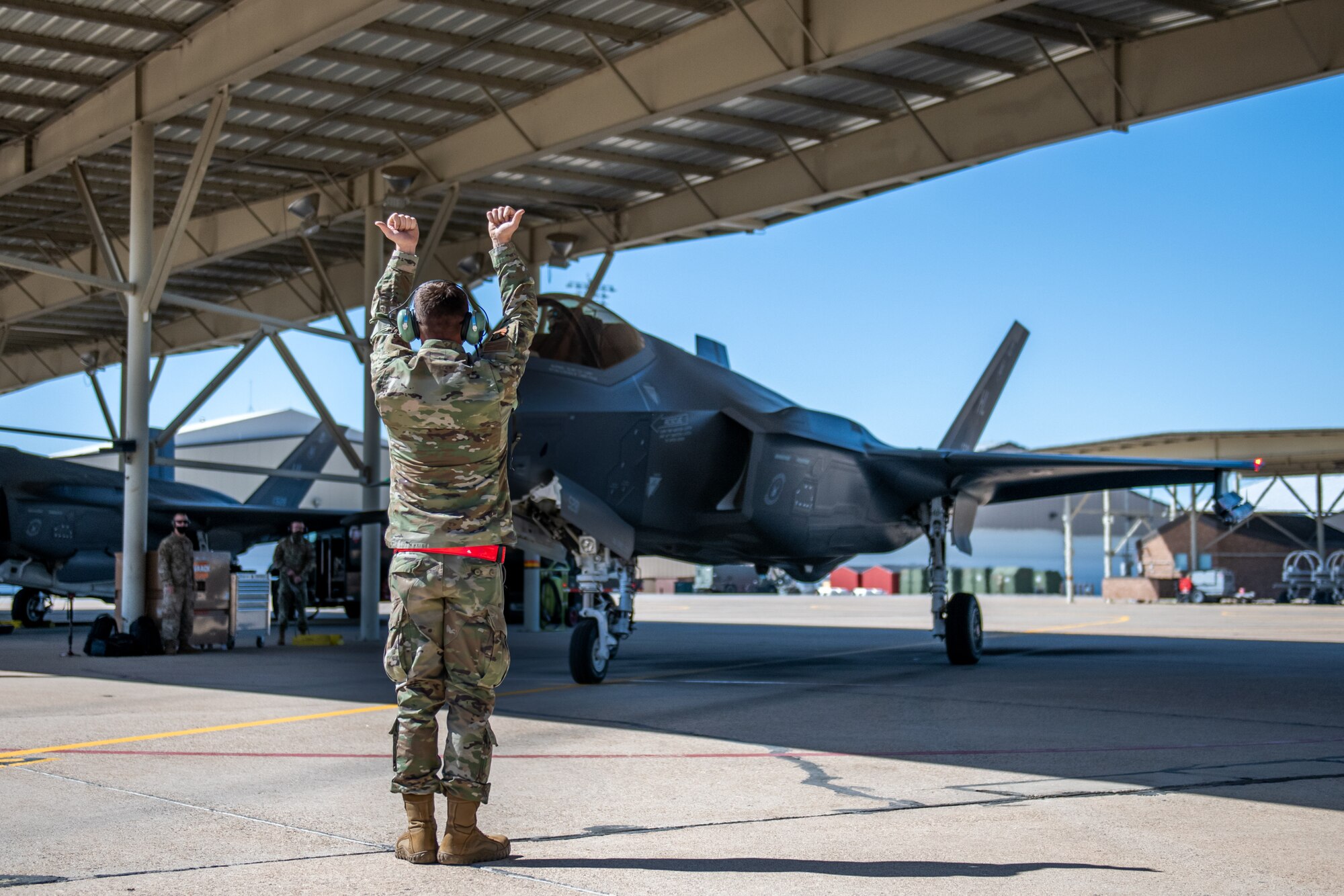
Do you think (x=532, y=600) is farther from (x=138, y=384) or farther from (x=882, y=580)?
(x=882, y=580)

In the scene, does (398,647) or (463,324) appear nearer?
(398,647)

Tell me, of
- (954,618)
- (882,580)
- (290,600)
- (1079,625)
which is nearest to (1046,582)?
(882,580)

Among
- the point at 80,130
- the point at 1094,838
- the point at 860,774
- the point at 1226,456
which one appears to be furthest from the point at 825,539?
the point at 1226,456

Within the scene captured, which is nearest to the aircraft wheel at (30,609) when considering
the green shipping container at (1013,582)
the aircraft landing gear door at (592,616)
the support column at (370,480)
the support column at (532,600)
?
the support column at (370,480)

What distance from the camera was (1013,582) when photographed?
59.8 metres

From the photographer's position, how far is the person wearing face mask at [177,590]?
14.7 meters

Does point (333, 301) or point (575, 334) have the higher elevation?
point (333, 301)

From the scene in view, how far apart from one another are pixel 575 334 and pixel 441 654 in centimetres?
660

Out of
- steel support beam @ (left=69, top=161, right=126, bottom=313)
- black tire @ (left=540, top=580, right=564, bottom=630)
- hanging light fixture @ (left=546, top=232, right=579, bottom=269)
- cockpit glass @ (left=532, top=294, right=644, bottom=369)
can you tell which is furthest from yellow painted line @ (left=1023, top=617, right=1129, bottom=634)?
steel support beam @ (left=69, top=161, right=126, bottom=313)

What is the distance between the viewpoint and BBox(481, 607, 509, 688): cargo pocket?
422 cm

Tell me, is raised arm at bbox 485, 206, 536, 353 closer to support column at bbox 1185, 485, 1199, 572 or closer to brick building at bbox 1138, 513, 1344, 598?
support column at bbox 1185, 485, 1199, 572

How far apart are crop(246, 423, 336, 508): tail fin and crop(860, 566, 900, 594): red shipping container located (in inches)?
1301

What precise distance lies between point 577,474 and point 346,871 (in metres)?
6.49

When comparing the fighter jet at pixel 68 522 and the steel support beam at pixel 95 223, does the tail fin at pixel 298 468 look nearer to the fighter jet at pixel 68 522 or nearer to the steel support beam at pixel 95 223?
the fighter jet at pixel 68 522
